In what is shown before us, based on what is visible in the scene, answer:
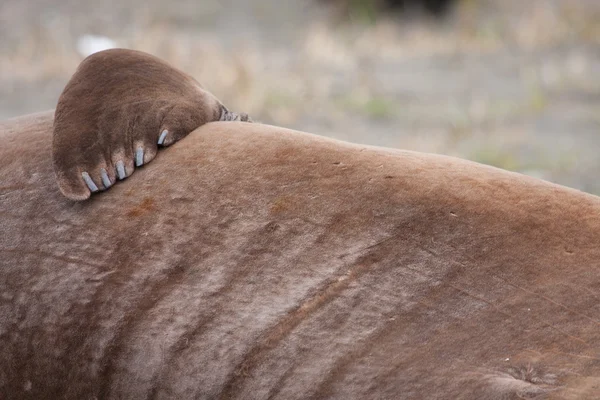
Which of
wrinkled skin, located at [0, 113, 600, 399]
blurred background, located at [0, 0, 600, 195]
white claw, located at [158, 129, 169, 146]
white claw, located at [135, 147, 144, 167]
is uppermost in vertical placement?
white claw, located at [158, 129, 169, 146]

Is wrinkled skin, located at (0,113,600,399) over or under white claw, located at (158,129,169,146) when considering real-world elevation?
under

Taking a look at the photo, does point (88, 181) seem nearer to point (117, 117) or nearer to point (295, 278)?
point (117, 117)

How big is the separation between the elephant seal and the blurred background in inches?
106

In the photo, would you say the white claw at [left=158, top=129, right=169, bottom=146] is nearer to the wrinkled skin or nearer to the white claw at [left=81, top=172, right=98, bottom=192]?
the wrinkled skin

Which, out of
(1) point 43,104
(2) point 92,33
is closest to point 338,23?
(2) point 92,33

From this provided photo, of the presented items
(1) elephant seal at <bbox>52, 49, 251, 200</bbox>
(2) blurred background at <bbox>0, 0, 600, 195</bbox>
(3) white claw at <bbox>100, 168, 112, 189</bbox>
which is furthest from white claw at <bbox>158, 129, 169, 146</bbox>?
(2) blurred background at <bbox>0, 0, 600, 195</bbox>

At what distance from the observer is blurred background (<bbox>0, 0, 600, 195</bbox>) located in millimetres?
4980

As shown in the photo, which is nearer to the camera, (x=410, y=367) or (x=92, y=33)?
(x=410, y=367)

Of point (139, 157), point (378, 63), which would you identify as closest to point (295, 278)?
point (139, 157)

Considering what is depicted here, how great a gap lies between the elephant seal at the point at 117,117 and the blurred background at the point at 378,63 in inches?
106

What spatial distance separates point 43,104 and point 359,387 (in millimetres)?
4382

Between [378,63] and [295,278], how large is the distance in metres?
5.55

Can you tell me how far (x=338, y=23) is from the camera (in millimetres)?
8523

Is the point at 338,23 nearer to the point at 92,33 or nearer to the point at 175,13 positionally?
the point at 175,13
